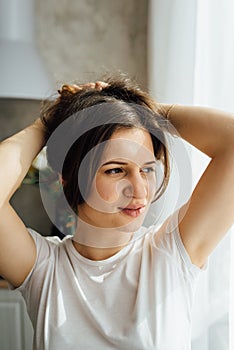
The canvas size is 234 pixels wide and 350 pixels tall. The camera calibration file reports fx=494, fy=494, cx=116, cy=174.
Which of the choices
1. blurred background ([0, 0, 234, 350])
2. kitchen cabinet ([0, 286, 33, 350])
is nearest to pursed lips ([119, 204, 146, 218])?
blurred background ([0, 0, 234, 350])

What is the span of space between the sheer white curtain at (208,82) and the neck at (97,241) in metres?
0.32

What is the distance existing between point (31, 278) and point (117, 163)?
0.86 feet

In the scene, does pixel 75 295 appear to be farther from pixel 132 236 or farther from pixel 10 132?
pixel 10 132

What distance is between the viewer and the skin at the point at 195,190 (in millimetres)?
788

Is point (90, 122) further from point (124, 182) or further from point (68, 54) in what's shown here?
point (68, 54)

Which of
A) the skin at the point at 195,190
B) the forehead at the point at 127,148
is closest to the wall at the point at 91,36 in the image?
the skin at the point at 195,190

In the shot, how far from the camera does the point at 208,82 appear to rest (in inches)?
46.4

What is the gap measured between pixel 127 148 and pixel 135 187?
6 cm

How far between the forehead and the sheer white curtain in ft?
1.15

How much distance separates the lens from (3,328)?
6.38 feet

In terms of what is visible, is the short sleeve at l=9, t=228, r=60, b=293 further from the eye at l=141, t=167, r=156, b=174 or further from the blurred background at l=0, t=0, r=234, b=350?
the blurred background at l=0, t=0, r=234, b=350

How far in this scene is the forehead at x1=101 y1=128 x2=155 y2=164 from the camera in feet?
2.48

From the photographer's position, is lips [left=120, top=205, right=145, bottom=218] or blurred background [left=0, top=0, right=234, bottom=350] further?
blurred background [left=0, top=0, right=234, bottom=350]

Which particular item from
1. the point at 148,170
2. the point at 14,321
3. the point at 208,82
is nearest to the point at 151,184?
the point at 148,170
